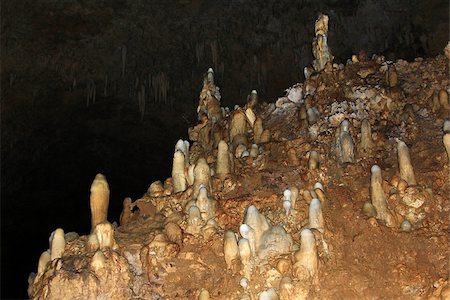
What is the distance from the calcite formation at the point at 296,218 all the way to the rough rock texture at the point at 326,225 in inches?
0.5

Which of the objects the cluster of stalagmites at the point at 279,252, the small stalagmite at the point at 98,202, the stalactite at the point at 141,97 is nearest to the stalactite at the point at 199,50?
the stalactite at the point at 141,97

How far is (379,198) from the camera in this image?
545 centimetres

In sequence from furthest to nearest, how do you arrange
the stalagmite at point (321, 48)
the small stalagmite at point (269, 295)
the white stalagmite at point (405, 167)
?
the stalagmite at point (321, 48) < the white stalagmite at point (405, 167) < the small stalagmite at point (269, 295)

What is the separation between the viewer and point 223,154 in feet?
20.4

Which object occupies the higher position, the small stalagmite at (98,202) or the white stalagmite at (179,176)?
the white stalagmite at (179,176)

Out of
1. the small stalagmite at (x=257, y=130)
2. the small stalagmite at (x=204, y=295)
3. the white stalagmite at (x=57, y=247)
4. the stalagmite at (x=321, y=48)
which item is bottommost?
the small stalagmite at (x=204, y=295)

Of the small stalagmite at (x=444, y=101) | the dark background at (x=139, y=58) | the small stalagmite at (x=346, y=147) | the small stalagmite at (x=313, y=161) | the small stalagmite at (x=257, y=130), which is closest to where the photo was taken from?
the small stalagmite at (x=313, y=161)

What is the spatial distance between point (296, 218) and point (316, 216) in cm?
40

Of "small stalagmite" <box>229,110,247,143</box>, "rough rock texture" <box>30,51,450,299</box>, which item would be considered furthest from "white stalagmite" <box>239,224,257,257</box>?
"small stalagmite" <box>229,110,247,143</box>

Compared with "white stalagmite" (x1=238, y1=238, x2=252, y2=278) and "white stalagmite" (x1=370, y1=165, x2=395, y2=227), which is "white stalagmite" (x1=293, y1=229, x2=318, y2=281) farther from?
"white stalagmite" (x1=370, y1=165, x2=395, y2=227)

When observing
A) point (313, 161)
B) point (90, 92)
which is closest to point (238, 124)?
point (313, 161)

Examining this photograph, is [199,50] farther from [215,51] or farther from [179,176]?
[179,176]

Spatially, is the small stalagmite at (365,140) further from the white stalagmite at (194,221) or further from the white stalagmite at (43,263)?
the white stalagmite at (43,263)

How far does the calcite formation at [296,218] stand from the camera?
15.8 ft
